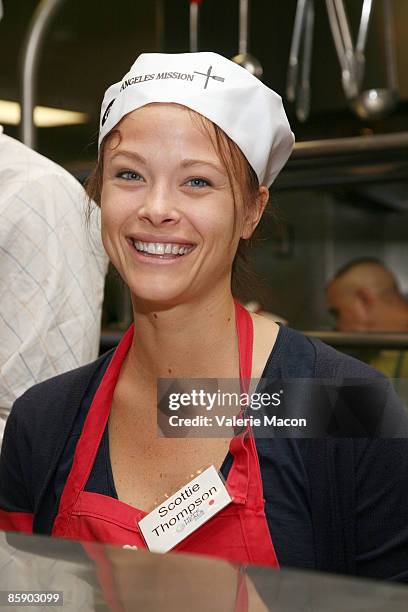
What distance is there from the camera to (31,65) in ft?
5.93

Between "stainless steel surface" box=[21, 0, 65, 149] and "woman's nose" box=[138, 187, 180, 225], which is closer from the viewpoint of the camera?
"woman's nose" box=[138, 187, 180, 225]

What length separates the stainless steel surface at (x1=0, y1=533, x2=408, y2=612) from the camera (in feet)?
1.15

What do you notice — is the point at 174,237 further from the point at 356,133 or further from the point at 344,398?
the point at 356,133

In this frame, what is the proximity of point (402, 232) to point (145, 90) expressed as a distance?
258 cm

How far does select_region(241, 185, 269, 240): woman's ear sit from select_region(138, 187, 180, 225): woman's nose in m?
0.13

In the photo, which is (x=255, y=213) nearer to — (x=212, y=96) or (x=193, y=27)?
(x=212, y=96)

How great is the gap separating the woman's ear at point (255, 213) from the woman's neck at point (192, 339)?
0.08 meters

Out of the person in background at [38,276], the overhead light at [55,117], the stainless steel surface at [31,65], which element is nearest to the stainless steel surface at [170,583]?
the person in background at [38,276]

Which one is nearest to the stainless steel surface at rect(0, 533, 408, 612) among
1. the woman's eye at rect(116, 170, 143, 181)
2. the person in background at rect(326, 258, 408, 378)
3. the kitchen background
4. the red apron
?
the red apron

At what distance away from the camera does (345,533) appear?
902 mm

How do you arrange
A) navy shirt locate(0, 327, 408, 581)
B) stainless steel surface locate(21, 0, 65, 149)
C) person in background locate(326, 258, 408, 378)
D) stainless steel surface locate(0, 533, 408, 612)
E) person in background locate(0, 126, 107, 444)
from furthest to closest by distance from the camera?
person in background locate(326, 258, 408, 378) → stainless steel surface locate(21, 0, 65, 149) → person in background locate(0, 126, 107, 444) → navy shirt locate(0, 327, 408, 581) → stainless steel surface locate(0, 533, 408, 612)

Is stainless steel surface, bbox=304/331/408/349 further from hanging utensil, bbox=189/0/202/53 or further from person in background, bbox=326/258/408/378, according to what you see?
person in background, bbox=326/258/408/378

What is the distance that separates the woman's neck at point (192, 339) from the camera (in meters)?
1.01

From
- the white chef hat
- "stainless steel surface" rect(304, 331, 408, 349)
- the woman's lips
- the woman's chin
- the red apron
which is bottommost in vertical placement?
"stainless steel surface" rect(304, 331, 408, 349)
